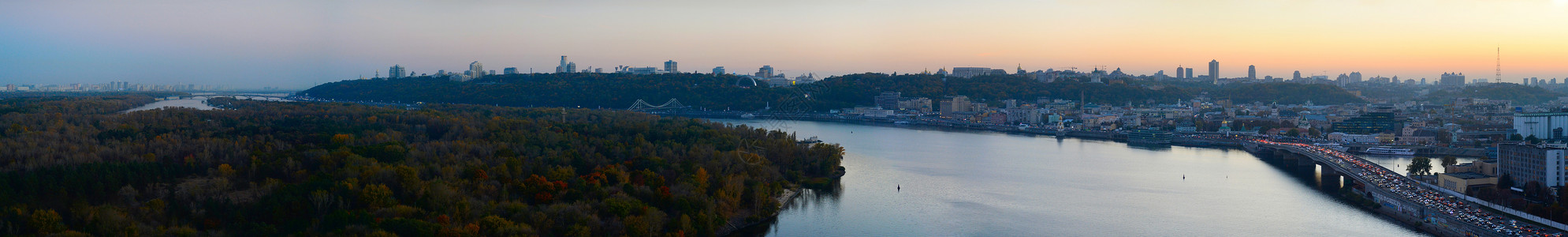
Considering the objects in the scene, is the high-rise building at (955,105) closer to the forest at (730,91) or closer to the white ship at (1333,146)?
the forest at (730,91)

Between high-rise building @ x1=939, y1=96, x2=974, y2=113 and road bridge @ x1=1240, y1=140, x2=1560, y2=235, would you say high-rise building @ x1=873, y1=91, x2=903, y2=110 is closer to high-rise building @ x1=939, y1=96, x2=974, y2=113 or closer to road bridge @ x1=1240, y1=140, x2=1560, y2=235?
high-rise building @ x1=939, y1=96, x2=974, y2=113

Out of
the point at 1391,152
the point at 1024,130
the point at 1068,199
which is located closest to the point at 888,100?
the point at 1024,130

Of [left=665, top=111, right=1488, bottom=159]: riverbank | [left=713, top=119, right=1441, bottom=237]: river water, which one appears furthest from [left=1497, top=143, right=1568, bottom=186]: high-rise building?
Answer: [left=665, top=111, right=1488, bottom=159]: riverbank

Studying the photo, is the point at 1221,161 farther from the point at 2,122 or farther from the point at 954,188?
the point at 2,122

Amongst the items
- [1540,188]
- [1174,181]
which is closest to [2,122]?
[1174,181]

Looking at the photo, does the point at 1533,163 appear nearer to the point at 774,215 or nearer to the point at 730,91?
the point at 774,215

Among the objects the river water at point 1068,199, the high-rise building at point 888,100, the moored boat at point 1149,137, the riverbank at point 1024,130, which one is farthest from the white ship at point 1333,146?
the high-rise building at point 888,100
